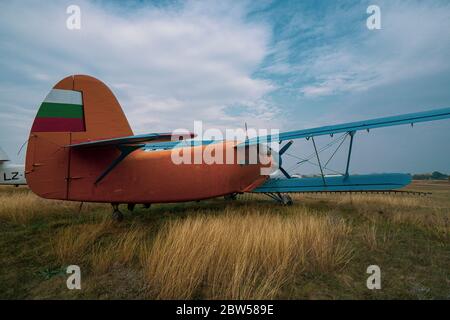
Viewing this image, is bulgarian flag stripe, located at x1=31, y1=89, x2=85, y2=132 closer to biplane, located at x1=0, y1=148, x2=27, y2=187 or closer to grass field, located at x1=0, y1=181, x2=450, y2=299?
grass field, located at x1=0, y1=181, x2=450, y2=299

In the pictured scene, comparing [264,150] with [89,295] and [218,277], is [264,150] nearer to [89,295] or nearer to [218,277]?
[218,277]

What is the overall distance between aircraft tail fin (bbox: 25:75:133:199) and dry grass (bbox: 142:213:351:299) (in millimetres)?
3012

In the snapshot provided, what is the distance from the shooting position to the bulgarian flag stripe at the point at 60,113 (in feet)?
18.1

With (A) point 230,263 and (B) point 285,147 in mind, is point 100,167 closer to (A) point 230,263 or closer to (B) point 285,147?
(A) point 230,263

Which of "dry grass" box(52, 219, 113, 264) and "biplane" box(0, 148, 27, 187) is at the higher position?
"biplane" box(0, 148, 27, 187)

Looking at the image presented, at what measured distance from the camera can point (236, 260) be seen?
3.49m

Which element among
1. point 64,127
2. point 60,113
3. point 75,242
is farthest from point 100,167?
point 75,242

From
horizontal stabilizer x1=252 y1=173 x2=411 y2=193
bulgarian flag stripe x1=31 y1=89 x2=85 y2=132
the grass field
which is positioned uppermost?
bulgarian flag stripe x1=31 y1=89 x2=85 y2=132

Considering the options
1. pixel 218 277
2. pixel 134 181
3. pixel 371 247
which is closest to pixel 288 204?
pixel 371 247

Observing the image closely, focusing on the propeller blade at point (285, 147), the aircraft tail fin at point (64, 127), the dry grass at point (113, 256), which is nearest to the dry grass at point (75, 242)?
the dry grass at point (113, 256)

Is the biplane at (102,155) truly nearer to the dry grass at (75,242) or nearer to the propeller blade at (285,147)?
the dry grass at (75,242)

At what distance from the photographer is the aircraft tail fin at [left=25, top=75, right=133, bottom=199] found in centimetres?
538

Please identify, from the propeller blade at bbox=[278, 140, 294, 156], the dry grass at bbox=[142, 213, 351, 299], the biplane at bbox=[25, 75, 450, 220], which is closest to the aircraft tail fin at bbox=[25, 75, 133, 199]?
the biplane at bbox=[25, 75, 450, 220]

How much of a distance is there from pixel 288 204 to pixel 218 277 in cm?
752
